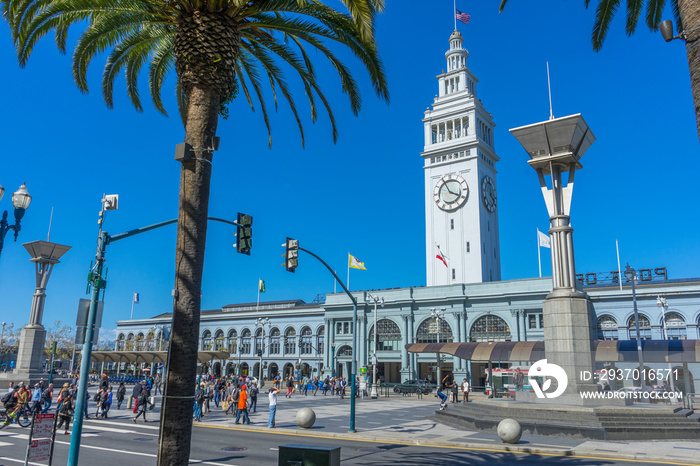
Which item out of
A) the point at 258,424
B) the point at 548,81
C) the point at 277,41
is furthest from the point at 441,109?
the point at 277,41

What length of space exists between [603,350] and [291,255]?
94.9 ft

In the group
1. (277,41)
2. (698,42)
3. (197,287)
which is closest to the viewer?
(698,42)

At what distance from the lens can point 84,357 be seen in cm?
1134

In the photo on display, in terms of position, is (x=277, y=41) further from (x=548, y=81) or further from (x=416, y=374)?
(x=416, y=374)

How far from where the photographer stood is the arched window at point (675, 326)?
53.6 metres

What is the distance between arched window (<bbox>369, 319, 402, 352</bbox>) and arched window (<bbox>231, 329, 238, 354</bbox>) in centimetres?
2882

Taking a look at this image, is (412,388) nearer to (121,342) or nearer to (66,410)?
(66,410)

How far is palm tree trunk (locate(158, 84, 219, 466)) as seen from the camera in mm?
8414

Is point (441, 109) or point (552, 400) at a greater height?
point (441, 109)

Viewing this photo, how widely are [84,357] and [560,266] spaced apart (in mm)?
20911

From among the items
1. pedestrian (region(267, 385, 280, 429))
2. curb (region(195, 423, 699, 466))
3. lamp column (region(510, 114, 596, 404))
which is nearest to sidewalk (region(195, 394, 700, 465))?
curb (region(195, 423, 699, 466))

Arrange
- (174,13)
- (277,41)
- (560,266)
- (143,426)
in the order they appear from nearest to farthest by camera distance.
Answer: (174,13) < (277,41) < (143,426) < (560,266)

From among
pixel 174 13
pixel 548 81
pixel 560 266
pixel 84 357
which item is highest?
pixel 548 81

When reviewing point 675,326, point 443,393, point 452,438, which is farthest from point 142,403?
point 675,326
